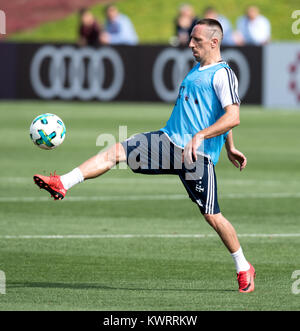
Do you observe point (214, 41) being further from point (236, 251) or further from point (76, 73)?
point (76, 73)

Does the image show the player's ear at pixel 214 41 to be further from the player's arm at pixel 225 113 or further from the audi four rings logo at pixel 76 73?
the audi four rings logo at pixel 76 73

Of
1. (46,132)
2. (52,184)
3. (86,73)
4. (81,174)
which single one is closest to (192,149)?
(81,174)

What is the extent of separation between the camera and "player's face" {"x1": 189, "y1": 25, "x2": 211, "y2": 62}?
8.92m

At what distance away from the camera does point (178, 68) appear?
1138 inches

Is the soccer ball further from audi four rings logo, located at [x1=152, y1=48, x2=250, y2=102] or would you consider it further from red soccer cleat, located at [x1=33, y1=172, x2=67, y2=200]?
audi four rings logo, located at [x1=152, y1=48, x2=250, y2=102]

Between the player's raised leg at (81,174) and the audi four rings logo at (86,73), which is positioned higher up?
the player's raised leg at (81,174)

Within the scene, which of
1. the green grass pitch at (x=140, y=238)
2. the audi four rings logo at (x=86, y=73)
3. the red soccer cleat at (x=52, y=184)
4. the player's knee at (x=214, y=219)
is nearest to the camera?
the green grass pitch at (x=140, y=238)

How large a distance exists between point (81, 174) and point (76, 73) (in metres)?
20.9

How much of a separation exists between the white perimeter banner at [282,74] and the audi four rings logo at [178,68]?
1.92 ft

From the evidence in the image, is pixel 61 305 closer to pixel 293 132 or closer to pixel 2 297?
pixel 2 297

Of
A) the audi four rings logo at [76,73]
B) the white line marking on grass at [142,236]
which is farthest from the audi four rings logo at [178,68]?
the white line marking on grass at [142,236]

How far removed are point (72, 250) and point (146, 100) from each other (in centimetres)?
1921

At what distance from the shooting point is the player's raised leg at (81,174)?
8.67 m
